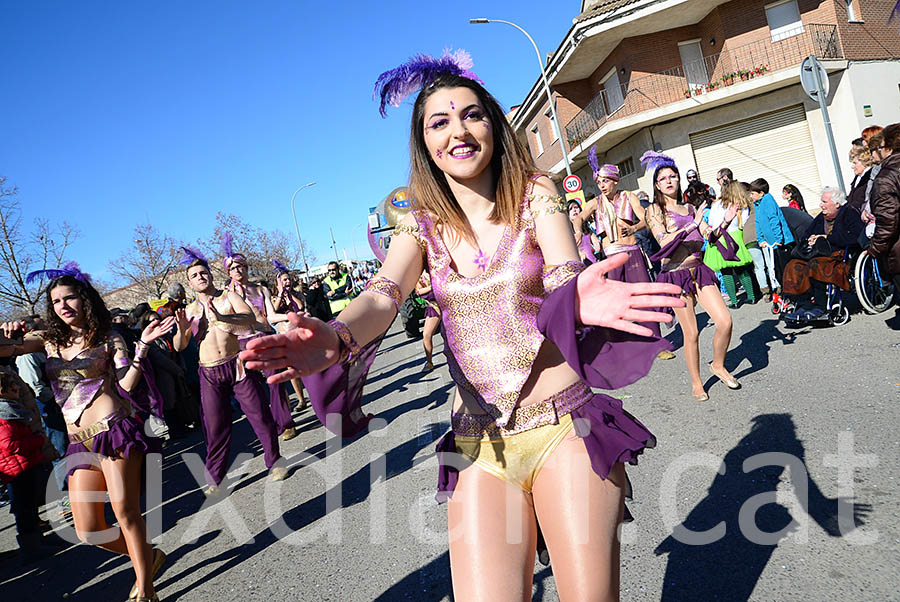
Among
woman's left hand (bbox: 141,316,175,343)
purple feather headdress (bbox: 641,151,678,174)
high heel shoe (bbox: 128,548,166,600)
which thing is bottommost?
high heel shoe (bbox: 128,548,166,600)

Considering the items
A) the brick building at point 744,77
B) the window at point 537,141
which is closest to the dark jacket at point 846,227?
the brick building at point 744,77

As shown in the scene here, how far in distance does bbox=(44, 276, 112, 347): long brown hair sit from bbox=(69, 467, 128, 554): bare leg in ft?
2.89

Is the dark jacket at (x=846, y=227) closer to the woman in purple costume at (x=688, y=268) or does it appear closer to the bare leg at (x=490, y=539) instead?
the woman in purple costume at (x=688, y=268)

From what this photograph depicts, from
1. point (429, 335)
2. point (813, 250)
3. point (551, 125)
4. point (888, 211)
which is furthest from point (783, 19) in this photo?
point (429, 335)

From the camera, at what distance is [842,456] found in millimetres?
3439

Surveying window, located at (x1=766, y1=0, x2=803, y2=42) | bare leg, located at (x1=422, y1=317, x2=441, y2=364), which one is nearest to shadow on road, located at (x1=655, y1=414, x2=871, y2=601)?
bare leg, located at (x1=422, y1=317, x2=441, y2=364)

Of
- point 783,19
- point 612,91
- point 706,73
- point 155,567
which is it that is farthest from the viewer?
point 612,91

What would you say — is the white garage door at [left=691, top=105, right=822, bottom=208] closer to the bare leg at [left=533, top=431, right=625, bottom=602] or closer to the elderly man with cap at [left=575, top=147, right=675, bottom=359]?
the elderly man with cap at [left=575, top=147, right=675, bottom=359]

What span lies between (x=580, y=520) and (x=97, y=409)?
339 cm

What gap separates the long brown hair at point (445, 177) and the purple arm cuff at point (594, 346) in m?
0.47

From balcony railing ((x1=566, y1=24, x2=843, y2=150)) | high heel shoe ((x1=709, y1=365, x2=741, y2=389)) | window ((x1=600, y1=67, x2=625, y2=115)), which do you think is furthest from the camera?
window ((x1=600, y1=67, x2=625, y2=115))

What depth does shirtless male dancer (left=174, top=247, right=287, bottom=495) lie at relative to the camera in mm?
5469

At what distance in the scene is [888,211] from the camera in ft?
16.9

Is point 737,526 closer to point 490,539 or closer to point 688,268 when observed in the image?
point 490,539
